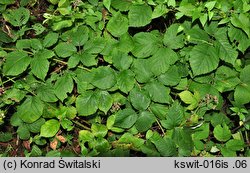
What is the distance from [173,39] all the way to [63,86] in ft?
2.37

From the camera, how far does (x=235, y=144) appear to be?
2.32m

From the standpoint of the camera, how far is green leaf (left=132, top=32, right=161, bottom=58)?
2217mm

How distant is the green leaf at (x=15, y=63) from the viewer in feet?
7.00

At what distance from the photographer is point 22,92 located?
227 cm

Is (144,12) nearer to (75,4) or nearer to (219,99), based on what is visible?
(75,4)

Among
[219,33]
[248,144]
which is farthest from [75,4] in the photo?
[248,144]

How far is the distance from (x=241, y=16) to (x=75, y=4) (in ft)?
3.17

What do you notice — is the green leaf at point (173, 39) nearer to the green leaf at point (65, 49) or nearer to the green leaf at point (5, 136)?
the green leaf at point (65, 49)

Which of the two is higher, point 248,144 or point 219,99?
point 219,99

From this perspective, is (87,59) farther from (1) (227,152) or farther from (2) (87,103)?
(1) (227,152)

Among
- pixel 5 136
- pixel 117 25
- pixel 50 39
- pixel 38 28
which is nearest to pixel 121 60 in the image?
pixel 117 25

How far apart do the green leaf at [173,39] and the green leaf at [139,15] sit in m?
0.15

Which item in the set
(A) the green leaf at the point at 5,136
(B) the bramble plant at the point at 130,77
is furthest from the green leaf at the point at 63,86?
(A) the green leaf at the point at 5,136

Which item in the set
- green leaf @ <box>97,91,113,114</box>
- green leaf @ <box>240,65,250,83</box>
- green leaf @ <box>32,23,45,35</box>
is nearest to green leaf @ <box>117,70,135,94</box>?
green leaf @ <box>97,91,113,114</box>
